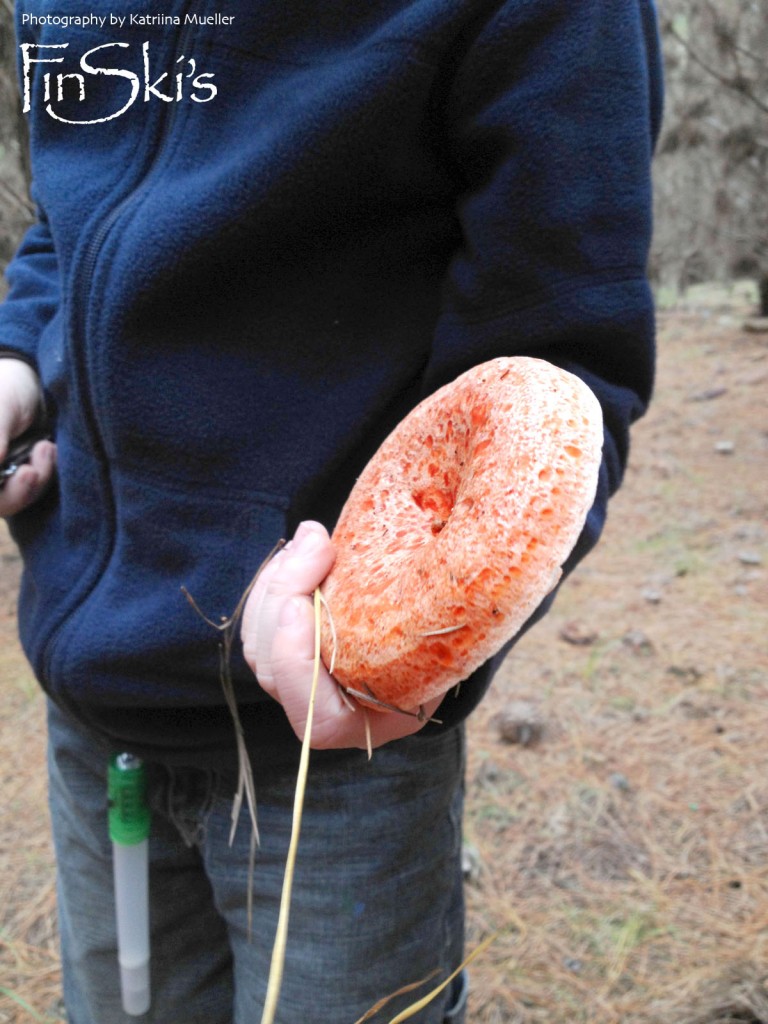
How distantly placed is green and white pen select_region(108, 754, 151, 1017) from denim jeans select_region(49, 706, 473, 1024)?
0.10ft

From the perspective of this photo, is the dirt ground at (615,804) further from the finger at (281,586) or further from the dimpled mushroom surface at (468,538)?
the dimpled mushroom surface at (468,538)

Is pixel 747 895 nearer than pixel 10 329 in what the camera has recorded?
No

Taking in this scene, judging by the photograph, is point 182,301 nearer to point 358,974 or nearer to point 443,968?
point 358,974

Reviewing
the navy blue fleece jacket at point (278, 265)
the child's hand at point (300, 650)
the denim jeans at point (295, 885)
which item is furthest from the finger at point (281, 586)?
the denim jeans at point (295, 885)

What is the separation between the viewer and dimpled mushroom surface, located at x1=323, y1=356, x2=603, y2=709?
0.79 metres

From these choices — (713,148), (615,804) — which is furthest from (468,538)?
(713,148)

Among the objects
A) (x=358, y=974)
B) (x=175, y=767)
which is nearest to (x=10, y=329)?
(x=175, y=767)

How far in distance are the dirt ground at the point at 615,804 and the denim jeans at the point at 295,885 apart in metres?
0.41

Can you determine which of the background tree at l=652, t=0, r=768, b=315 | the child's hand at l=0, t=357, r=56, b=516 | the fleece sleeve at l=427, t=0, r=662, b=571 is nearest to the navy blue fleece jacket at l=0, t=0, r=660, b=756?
the fleece sleeve at l=427, t=0, r=662, b=571

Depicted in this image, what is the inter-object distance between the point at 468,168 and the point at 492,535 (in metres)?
0.67

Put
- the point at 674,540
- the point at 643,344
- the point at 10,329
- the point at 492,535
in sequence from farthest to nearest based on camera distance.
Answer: the point at 674,540, the point at 10,329, the point at 643,344, the point at 492,535

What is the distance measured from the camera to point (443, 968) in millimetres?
1373

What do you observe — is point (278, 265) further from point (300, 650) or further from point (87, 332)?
point (300, 650)

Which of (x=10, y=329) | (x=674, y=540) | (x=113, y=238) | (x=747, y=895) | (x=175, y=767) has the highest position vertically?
(x=113, y=238)
